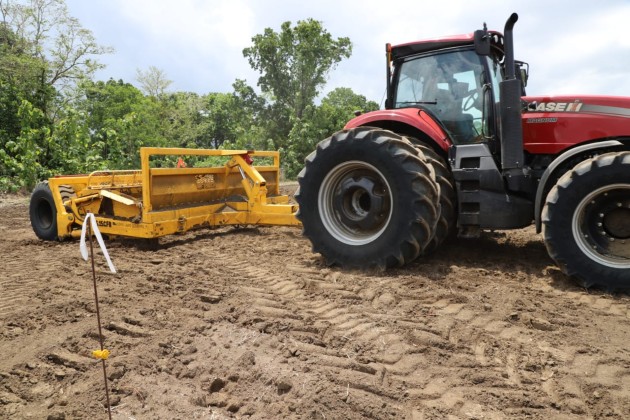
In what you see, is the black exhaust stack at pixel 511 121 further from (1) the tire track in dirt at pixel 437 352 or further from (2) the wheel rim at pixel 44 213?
(2) the wheel rim at pixel 44 213

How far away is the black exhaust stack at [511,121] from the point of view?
4105 mm

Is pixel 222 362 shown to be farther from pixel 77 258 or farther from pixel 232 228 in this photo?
pixel 232 228

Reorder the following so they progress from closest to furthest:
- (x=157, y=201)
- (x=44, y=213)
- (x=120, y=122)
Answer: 1. (x=157, y=201)
2. (x=44, y=213)
3. (x=120, y=122)

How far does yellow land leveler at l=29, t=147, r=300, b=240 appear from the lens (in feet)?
18.5

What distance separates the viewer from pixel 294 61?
27734 millimetres

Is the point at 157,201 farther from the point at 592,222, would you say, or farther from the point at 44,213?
the point at 592,222

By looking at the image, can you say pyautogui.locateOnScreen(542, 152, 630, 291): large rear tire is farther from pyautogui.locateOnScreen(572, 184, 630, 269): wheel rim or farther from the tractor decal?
the tractor decal

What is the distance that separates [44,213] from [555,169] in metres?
6.37

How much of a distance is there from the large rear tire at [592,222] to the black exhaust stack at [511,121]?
1.68 feet

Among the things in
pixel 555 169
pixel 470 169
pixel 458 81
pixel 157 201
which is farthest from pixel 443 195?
pixel 157 201

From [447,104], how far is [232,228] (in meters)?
3.48

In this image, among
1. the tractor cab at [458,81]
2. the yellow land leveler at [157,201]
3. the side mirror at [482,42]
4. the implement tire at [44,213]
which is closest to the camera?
the side mirror at [482,42]

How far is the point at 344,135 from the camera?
4.47 m

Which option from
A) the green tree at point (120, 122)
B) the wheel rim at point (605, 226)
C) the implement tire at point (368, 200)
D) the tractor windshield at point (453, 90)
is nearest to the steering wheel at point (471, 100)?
the tractor windshield at point (453, 90)
